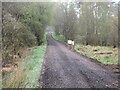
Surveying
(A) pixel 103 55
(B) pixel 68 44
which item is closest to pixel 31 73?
(A) pixel 103 55

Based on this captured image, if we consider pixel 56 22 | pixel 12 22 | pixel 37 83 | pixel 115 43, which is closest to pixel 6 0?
pixel 12 22

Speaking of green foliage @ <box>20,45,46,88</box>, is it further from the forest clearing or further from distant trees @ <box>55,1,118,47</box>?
distant trees @ <box>55,1,118,47</box>

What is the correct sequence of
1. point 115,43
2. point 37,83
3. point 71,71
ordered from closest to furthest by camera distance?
point 37,83
point 71,71
point 115,43

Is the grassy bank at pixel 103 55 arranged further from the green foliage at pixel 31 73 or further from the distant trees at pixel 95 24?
the distant trees at pixel 95 24

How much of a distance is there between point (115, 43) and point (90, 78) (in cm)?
2320

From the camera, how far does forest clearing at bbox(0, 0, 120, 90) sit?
1031cm

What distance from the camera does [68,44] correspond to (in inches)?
1337

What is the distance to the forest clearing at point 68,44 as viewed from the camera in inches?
406

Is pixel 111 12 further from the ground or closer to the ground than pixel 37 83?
further from the ground

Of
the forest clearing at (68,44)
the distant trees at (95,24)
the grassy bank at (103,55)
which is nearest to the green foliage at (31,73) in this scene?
the forest clearing at (68,44)

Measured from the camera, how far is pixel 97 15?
3706cm

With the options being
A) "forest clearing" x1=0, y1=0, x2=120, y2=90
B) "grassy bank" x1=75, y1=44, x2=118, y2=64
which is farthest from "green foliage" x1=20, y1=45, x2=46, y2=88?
"grassy bank" x1=75, y1=44, x2=118, y2=64

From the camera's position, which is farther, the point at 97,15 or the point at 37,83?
the point at 97,15

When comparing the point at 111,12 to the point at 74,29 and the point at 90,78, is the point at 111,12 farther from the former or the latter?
the point at 90,78
